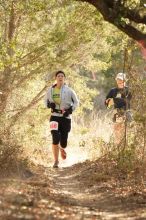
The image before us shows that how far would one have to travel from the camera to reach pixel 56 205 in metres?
6.48

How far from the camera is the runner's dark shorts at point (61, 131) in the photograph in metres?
12.5

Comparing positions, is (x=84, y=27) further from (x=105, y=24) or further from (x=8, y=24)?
Answer: (x=8, y=24)

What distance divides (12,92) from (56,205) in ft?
25.9

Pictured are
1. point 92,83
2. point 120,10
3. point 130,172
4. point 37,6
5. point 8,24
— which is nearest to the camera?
point 120,10

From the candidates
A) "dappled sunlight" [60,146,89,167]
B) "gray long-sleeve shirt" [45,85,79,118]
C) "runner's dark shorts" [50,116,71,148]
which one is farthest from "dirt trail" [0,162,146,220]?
"dappled sunlight" [60,146,89,167]

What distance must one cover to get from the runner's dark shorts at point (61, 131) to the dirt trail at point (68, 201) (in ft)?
8.67

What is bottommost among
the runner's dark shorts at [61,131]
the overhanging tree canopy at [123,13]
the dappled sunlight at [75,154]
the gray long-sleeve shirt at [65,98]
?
the dappled sunlight at [75,154]

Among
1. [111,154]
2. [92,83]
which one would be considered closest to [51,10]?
[111,154]

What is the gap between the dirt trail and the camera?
562 centimetres

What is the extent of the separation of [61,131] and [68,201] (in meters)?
5.57

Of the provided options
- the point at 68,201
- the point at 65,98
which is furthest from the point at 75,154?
the point at 68,201

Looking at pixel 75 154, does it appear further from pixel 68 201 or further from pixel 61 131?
pixel 68 201

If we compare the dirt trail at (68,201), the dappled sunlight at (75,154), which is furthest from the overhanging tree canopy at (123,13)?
the dappled sunlight at (75,154)

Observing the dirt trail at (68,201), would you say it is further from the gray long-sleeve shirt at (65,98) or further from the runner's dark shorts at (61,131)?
the gray long-sleeve shirt at (65,98)
